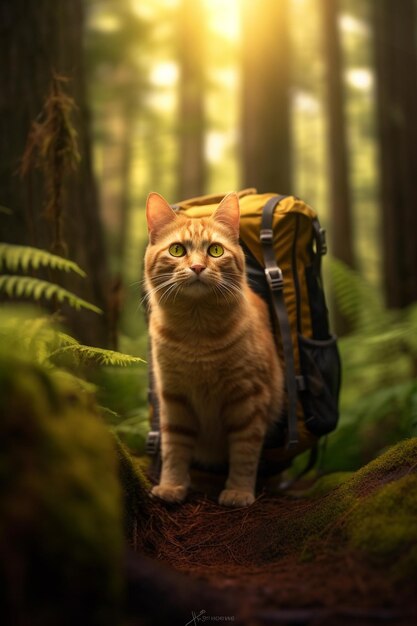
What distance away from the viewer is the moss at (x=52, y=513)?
3.84ft

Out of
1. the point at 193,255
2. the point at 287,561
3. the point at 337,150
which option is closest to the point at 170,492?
the point at 287,561

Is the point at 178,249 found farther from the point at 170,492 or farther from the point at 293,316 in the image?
the point at 170,492

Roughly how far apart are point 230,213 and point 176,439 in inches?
49.4

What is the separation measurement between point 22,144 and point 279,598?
304 centimetres

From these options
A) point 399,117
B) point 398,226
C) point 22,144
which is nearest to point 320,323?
point 22,144

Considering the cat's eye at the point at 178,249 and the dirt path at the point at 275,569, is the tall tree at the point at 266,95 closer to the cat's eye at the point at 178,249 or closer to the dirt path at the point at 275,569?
the cat's eye at the point at 178,249

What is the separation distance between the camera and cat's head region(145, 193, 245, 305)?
116 inches

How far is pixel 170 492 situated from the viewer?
9.54ft

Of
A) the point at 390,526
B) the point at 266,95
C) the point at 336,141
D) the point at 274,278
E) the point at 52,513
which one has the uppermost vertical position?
the point at 266,95

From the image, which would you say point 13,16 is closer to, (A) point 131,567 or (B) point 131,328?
(A) point 131,567

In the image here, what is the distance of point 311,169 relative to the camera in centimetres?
2353

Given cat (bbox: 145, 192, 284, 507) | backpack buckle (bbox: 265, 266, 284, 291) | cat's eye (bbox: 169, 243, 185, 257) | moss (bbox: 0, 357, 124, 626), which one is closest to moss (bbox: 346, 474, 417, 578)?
moss (bbox: 0, 357, 124, 626)

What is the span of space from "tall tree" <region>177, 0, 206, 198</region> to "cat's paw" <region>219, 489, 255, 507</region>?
8618 millimetres

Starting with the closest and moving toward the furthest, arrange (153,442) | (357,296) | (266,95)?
(153,442), (357,296), (266,95)
